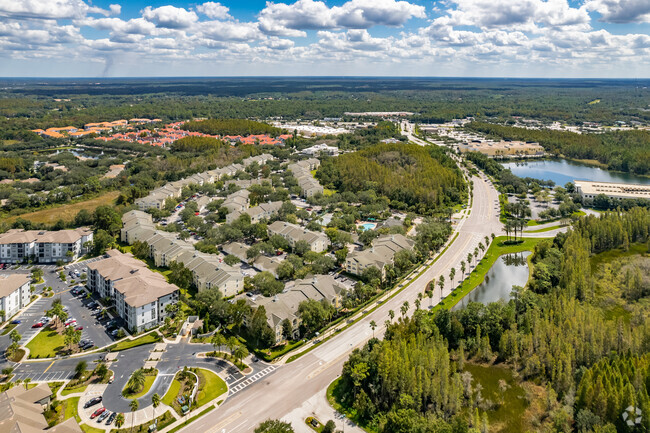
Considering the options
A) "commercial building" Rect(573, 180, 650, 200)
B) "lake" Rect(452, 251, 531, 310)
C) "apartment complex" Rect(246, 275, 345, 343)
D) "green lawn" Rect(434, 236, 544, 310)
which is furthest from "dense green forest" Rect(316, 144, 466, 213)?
"apartment complex" Rect(246, 275, 345, 343)

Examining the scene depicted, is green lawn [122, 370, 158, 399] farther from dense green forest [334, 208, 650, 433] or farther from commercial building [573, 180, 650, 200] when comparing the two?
commercial building [573, 180, 650, 200]

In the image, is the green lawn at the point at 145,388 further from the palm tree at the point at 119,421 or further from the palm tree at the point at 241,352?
the palm tree at the point at 241,352

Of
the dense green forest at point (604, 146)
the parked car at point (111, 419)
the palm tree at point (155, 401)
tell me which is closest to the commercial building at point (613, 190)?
the dense green forest at point (604, 146)

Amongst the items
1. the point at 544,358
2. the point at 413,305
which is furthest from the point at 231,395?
the point at 544,358

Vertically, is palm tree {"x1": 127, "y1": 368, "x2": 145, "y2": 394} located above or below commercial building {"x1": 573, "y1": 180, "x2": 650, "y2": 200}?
below

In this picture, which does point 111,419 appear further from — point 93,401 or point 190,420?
point 190,420

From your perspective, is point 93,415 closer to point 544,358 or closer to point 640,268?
point 544,358
